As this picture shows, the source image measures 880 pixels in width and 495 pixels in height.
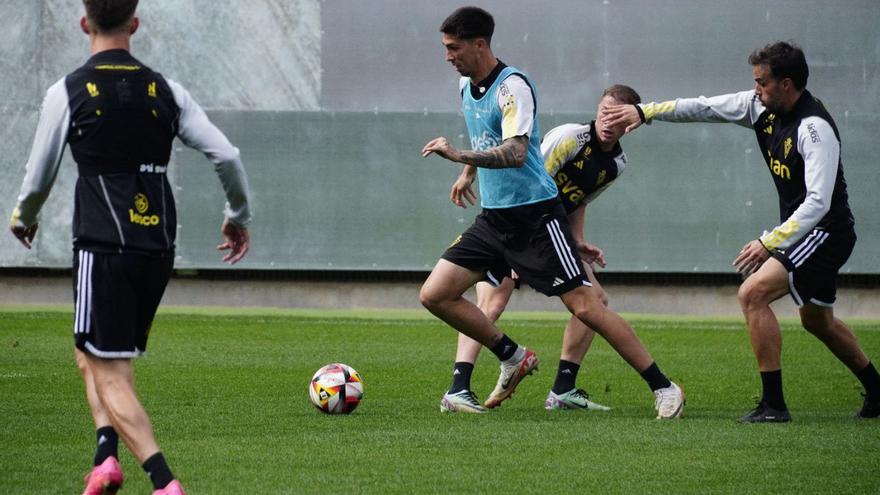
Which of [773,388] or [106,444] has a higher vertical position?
[106,444]

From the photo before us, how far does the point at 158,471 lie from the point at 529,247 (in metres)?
3.39

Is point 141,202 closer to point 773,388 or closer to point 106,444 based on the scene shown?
point 106,444

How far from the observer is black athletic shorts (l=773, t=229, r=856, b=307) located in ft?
24.9

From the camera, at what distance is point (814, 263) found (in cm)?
760

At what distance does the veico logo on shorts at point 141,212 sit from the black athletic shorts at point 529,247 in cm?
315

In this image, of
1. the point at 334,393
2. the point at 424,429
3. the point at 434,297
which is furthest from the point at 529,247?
the point at 334,393

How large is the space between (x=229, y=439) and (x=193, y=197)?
11.4 meters

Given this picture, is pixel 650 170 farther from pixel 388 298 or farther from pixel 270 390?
pixel 270 390

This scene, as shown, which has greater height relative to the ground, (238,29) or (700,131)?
(238,29)

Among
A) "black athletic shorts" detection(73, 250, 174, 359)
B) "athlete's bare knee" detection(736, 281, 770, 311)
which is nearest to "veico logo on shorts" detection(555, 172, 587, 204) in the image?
"athlete's bare knee" detection(736, 281, 770, 311)

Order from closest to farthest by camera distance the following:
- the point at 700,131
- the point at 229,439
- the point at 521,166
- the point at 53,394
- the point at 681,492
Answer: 1. the point at 681,492
2. the point at 229,439
3. the point at 521,166
4. the point at 53,394
5. the point at 700,131

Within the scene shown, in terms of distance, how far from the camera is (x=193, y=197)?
18062 millimetres

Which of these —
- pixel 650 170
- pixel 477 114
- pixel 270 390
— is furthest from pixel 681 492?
pixel 650 170

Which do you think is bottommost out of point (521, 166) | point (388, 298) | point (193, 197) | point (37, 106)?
point (388, 298)
